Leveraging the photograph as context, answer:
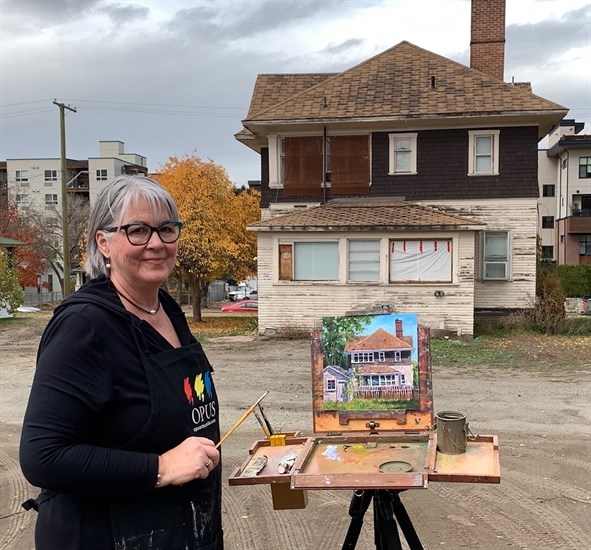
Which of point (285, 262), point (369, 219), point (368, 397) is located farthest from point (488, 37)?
point (368, 397)

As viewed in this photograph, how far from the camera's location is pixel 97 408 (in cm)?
181

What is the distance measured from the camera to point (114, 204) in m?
2.12

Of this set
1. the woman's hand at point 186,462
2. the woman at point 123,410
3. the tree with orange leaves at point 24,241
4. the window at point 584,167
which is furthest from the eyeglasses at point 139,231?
the window at point 584,167

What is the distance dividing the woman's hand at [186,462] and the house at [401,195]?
14.7 meters

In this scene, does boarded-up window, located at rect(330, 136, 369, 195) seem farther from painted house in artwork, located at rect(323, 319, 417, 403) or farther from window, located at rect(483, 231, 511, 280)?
painted house in artwork, located at rect(323, 319, 417, 403)

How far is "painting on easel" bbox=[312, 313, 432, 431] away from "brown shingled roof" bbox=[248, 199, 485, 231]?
13205 millimetres

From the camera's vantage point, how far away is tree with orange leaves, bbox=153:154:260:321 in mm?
21641

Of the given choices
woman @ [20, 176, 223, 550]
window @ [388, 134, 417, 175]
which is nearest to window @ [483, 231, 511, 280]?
window @ [388, 134, 417, 175]

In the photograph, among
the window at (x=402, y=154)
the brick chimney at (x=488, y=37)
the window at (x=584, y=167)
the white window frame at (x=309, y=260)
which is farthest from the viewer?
the window at (x=584, y=167)

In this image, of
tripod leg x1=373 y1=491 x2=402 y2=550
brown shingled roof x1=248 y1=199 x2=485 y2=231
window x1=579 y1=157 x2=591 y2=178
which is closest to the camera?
tripod leg x1=373 y1=491 x2=402 y2=550

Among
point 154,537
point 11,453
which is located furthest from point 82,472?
point 11,453

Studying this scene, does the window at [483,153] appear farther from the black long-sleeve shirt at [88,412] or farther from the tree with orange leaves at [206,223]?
the black long-sleeve shirt at [88,412]

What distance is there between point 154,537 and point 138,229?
105 cm

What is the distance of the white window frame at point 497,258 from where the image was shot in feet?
59.8
